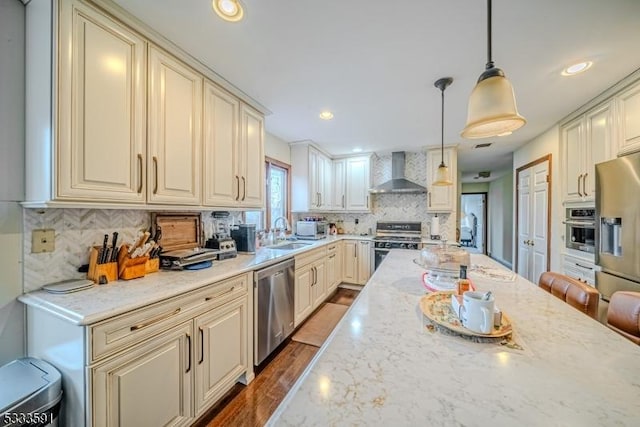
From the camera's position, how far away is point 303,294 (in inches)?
108

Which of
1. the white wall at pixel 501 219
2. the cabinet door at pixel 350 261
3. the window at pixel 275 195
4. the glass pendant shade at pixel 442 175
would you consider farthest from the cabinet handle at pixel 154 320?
the white wall at pixel 501 219

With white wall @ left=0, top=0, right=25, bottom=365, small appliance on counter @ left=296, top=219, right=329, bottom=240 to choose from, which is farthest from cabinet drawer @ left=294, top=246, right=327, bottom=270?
white wall @ left=0, top=0, right=25, bottom=365

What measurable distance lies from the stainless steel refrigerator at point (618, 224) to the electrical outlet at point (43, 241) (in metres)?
3.84

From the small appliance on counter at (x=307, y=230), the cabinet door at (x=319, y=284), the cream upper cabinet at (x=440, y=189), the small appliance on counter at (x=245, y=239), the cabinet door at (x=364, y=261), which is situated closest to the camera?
the small appliance on counter at (x=245, y=239)

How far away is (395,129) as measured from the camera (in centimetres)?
317

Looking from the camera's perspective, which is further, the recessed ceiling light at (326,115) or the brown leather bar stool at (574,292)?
the recessed ceiling light at (326,115)

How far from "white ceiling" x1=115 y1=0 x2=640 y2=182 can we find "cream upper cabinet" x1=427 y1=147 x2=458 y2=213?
1313 millimetres

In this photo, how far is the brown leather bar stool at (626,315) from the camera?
1077 mm

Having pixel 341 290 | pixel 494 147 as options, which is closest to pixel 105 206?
pixel 341 290

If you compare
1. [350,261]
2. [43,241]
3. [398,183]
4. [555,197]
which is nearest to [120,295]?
[43,241]

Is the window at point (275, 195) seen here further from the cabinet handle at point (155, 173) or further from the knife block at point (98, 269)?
the knife block at point (98, 269)

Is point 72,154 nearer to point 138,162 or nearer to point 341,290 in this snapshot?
point 138,162

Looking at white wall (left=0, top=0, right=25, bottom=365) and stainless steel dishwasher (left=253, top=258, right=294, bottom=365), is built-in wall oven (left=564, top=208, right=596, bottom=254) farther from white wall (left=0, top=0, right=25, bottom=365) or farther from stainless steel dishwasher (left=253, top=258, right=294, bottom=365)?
white wall (left=0, top=0, right=25, bottom=365)

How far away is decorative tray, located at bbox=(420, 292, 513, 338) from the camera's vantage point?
84 centimetres
